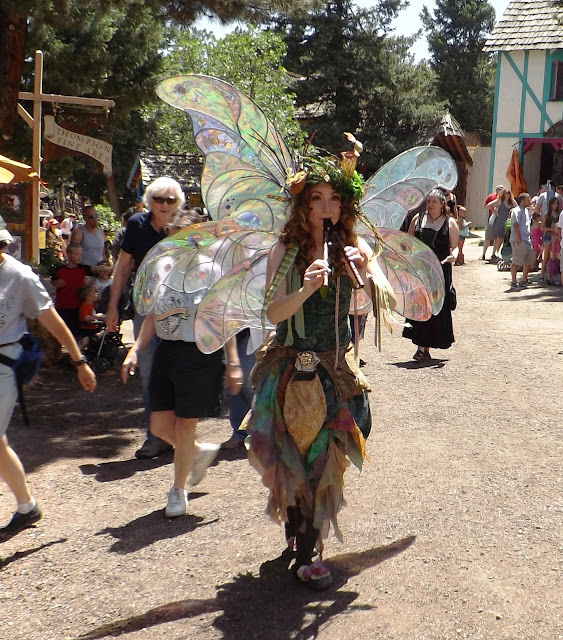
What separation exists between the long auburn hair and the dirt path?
1.47 metres

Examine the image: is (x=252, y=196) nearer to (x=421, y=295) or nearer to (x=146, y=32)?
(x=421, y=295)

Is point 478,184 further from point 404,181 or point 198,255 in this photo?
point 198,255

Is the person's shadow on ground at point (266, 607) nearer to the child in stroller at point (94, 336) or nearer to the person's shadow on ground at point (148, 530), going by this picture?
the person's shadow on ground at point (148, 530)

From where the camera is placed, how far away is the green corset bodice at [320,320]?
3.73 metres

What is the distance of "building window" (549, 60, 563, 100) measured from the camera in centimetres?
2477

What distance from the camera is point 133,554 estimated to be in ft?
13.9

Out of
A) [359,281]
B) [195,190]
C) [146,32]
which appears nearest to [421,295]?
[359,281]

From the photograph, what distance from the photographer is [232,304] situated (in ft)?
13.1

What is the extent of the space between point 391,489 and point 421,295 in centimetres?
148

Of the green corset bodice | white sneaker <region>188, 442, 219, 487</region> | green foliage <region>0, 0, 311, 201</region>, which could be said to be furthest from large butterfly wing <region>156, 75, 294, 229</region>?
Result: green foliage <region>0, 0, 311, 201</region>

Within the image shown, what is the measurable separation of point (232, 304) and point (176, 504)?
4.44ft

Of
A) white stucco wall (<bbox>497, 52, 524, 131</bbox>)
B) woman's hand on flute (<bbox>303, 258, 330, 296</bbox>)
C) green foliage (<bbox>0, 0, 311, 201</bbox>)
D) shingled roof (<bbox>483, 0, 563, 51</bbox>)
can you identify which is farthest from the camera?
white stucco wall (<bbox>497, 52, 524, 131</bbox>)

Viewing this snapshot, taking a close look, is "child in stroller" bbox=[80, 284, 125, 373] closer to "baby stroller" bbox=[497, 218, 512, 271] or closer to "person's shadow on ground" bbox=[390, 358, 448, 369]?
"person's shadow on ground" bbox=[390, 358, 448, 369]

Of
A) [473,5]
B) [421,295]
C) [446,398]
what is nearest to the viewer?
[421,295]
